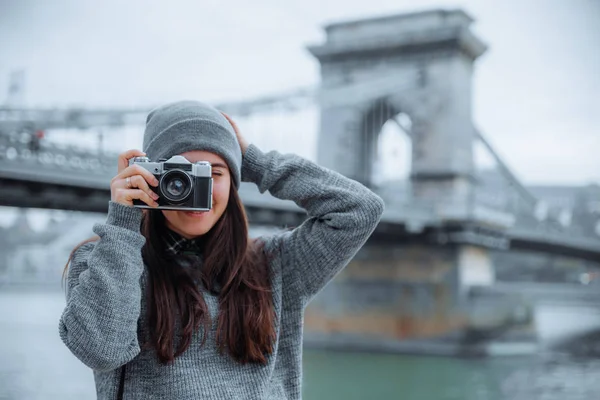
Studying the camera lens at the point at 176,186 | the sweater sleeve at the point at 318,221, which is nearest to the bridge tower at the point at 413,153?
the sweater sleeve at the point at 318,221

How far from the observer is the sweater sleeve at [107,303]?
88 centimetres

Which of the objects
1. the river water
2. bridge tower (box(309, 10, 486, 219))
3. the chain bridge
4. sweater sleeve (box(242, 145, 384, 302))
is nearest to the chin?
sweater sleeve (box(242, 145, 384, 302))

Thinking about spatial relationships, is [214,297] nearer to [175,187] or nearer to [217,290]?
[217,290]

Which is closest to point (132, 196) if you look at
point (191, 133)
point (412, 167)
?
point (191, 133)

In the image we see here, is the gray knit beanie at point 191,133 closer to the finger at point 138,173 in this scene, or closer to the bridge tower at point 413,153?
the finger at point 138,173

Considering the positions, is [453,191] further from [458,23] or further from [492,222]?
[458,23]

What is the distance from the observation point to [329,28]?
13.4 m

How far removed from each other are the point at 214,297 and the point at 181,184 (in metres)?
0.16

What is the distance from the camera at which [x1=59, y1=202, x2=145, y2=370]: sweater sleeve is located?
882 millimetres

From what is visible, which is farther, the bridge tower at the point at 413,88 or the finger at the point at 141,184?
the bridge tower at the point at 413,88

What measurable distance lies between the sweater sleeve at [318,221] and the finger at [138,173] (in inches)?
9.3

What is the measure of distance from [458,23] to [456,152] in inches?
84.7

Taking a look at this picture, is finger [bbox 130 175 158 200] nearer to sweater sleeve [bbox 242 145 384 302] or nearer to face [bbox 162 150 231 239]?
face [bbox 162 150 231 239]

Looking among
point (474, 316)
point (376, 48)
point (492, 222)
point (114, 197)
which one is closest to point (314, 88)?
point (376, 48)
